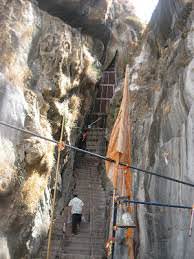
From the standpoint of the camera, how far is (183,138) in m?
10.4

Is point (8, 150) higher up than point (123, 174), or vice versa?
point (8, 150)

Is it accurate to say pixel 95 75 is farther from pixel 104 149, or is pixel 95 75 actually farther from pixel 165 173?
pixel 165 173

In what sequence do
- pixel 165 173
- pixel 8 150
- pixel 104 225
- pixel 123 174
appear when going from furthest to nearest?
pixel 104 225, pixel 8 150, pixel 165 173, pixel 123 174

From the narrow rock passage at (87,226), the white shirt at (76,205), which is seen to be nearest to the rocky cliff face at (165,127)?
the white shirt at (76,205)

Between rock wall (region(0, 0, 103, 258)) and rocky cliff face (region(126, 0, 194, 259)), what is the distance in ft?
11.1

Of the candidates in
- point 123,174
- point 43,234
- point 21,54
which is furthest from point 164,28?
point 43,234

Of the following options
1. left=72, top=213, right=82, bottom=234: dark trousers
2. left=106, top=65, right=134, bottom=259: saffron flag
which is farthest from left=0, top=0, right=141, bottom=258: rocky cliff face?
left=106, top=65, right=134, bottom=259: saffron flag

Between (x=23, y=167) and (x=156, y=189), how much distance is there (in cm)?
428

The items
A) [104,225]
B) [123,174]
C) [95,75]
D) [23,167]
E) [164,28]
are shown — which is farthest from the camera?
[95,75]

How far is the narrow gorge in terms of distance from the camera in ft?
36.5

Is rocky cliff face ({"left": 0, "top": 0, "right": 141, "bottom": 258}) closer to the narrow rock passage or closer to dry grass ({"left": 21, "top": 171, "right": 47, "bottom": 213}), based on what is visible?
dry grass ({"left": 21, "top": 171, "right": 47, "bottom": 213})

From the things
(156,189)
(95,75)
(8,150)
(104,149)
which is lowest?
(156,189)

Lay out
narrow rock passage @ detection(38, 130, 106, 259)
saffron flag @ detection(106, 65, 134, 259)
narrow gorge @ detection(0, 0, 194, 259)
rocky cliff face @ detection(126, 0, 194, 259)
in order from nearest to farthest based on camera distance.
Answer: saffron flag @ detection(106, 65, 134, 259) < rocky cliff face @ detection(126, 0, 194, 259) < narrow gorge @ detection(0, 0, 194, 259) < narrow rock passage @ detection(38, 130, 106, 259)

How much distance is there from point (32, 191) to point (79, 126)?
9.49 m
